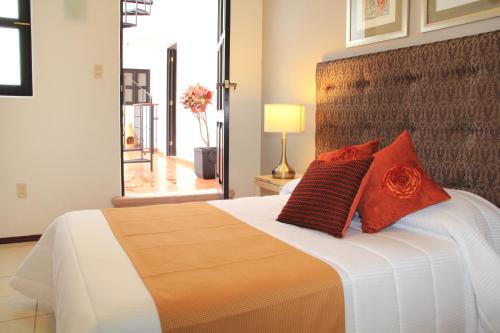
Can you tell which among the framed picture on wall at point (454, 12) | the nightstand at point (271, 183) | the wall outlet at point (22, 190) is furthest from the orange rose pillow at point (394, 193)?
the wall outlet at point (22, 190)

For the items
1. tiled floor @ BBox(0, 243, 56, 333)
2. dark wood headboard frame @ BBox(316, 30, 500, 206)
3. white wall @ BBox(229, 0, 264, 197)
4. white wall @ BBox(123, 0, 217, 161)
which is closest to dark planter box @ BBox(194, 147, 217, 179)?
white wall @ BBox(123, 0, 217, 161)

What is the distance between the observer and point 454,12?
2.20m

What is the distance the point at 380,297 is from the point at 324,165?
783mm

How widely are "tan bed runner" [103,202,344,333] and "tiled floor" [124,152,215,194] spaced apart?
123 inches

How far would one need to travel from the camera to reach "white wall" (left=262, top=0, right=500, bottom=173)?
9.51 feet

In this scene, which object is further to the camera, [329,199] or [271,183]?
[271,183]

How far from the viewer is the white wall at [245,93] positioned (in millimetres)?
4078

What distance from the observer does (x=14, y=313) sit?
2.22 metres

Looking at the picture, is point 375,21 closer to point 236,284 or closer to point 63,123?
point 236,284

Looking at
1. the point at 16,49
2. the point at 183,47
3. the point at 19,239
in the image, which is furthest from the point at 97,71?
the point at 183,47

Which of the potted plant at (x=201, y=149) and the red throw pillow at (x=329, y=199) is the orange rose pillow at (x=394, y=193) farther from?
the potted plant at (x=201, y=149)

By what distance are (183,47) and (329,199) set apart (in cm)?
665

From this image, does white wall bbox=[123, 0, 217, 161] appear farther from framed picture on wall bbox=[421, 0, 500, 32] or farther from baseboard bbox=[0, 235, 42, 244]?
framed picture on wall bbox=[421, 0, 500, 32]

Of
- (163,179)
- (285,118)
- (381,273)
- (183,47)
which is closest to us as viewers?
(381,273)
